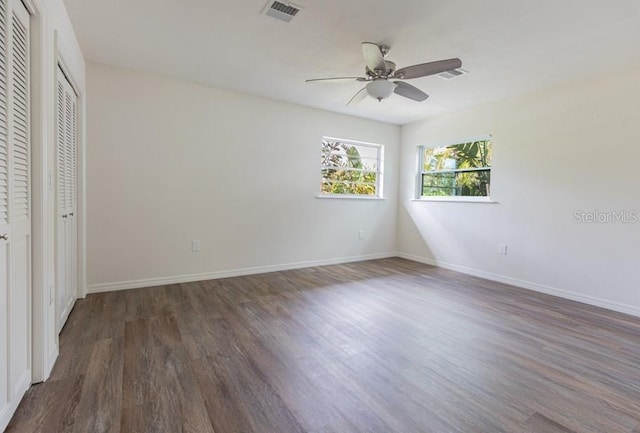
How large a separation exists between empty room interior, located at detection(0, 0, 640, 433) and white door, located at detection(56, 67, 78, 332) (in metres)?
0.04

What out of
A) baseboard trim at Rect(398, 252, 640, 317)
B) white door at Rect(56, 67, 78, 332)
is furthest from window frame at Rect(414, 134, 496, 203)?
white door at Rect(56, 67, 78, 332)

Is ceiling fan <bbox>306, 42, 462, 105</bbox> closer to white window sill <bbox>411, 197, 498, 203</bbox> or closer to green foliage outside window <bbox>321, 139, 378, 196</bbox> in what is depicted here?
green foliage outside window <bbox>321, 139, 378, 196</bbox>

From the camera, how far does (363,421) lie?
1.51 metres

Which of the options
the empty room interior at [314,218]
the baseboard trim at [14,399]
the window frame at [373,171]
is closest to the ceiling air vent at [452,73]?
the empty room interior at [314,218]

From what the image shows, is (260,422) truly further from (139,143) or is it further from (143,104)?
(143,104)

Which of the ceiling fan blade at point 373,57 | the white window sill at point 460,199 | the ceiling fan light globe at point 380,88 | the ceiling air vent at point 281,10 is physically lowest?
the white window sill at point 460,199

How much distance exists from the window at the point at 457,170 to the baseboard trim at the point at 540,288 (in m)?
1.11

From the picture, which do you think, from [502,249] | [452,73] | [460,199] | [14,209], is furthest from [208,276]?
[502,249]

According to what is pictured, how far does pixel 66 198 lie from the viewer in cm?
254

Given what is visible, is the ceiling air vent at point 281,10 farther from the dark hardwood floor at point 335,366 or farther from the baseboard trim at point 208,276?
the baseboard trim at point 208,276

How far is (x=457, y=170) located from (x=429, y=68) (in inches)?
104

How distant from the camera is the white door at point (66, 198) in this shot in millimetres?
2301

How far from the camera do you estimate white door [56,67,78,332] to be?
2.30 m

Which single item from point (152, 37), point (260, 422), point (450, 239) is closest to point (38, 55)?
point (152, 37)
